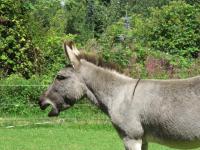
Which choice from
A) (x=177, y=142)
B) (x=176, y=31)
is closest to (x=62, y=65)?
(x=176, y=31)

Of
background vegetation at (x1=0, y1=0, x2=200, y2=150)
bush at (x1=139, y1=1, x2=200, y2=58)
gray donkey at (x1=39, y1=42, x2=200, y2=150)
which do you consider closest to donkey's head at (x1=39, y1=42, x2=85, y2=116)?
gray donkey at (x1=39, y1=42, x2=200, y2=150)

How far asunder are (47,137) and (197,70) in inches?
244

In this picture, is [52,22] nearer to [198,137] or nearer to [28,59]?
[28,59]

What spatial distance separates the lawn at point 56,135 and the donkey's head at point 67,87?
3.86m

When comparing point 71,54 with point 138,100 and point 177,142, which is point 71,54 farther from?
point 177,142

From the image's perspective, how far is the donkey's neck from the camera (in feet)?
24.5

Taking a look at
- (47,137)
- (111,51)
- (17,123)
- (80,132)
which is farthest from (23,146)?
(111,51)

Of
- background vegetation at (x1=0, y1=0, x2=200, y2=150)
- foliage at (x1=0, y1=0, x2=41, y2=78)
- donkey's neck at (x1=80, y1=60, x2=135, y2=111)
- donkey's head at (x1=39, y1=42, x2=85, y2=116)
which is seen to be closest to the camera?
donkey's neck at (x1=80, y1=60, x2=135, y2=111)

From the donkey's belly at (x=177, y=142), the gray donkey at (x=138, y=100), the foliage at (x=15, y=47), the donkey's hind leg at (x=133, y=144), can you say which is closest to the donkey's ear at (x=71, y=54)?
the gray donkey at (x=138, y=100)

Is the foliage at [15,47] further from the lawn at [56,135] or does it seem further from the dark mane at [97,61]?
the dark mane at [97,61]

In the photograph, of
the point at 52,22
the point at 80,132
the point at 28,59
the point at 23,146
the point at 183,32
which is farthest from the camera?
the point at 52,22

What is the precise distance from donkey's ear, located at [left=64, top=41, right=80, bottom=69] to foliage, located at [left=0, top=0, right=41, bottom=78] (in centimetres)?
1173

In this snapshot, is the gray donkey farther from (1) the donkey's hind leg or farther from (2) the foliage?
(2) the foliage

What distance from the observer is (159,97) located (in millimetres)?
7070
